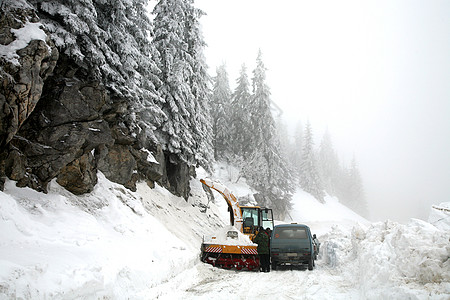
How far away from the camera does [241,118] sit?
43.4 m

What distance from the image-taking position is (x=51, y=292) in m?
4.84

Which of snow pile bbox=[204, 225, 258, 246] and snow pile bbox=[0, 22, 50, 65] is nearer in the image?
snow pile bbox=[0, 22, 50, 65]

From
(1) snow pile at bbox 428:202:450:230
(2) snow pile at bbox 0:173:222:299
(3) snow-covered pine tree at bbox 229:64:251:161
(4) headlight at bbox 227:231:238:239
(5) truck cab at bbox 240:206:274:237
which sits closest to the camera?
(2) snow pile at bbox 0:173:222:299

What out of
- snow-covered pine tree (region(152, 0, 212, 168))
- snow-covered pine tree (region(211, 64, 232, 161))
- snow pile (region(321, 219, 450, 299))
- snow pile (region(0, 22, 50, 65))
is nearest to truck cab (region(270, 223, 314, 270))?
snow pile (region(321, 219, 450, 299))

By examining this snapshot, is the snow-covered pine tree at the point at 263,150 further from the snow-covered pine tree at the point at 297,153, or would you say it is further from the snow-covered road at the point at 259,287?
the snow-covered pine tree at the point at 297,153

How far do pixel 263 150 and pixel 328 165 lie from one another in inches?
2008

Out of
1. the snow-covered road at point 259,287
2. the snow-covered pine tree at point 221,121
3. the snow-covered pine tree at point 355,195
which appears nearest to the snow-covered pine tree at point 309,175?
the snow-covered pine tree at point 221,121

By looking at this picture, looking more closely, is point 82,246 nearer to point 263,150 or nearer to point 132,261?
point 132,261

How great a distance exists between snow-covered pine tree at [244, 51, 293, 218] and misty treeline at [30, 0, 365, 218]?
0.13 metres

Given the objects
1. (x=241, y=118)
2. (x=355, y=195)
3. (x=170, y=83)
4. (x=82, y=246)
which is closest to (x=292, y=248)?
(x=82, y=246)

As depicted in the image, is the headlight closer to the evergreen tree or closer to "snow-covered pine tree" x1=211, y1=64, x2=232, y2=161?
the evergreen tree

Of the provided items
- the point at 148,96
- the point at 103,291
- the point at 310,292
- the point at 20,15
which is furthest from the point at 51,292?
the point at 148,96

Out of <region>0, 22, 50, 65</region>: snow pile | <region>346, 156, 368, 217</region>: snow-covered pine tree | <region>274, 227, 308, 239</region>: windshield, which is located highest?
<region>0, 22, 50, 65</region>: snow pile

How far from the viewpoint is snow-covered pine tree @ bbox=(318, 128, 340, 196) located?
8212 centimetres
